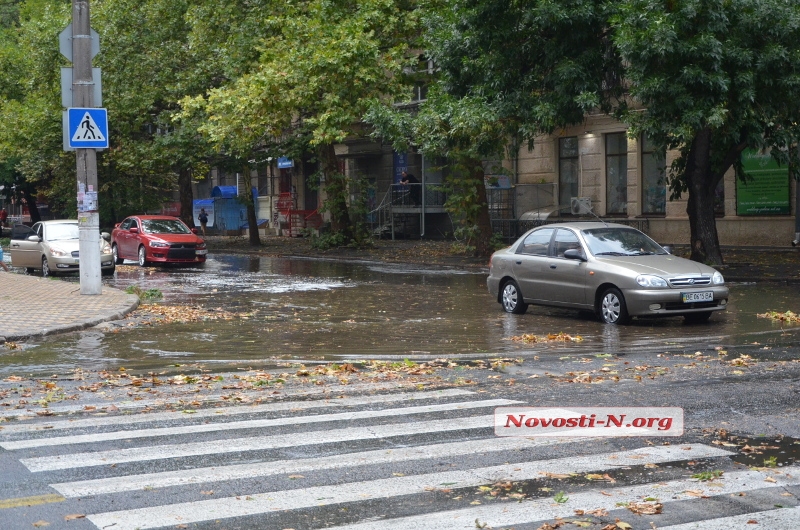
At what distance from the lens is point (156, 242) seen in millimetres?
30484

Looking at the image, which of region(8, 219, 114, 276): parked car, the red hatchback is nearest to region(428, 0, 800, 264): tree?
the red hatchback

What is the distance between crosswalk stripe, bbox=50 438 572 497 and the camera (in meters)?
5.97

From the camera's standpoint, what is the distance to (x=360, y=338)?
Answer: 1374 centimetres

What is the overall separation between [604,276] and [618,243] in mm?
1095

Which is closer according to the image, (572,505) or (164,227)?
(572,505)

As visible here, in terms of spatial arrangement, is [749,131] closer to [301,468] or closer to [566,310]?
[566,310]

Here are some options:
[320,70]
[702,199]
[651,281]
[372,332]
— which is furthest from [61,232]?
[651,281]

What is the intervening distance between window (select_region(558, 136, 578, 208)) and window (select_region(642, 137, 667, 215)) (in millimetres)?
3186

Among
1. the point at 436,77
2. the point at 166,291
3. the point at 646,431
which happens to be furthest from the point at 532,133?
the point at 646,431

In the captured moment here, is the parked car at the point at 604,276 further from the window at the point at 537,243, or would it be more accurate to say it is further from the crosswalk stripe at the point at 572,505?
the crosswalk stripe at the point at 572,505

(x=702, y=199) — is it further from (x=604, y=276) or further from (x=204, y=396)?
(x=204, y=396)

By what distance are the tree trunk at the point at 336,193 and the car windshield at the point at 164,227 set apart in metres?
5.96

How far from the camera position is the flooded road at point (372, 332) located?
39.3 feet

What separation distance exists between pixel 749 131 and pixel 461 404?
15118 millimetres
